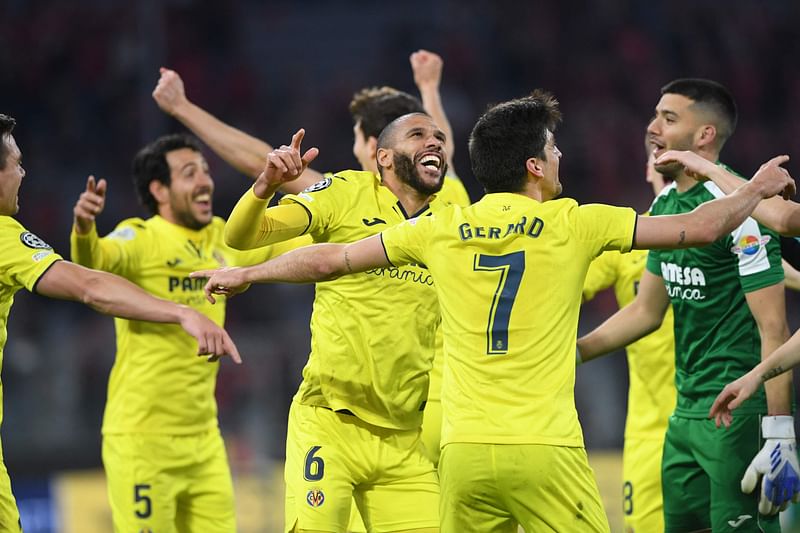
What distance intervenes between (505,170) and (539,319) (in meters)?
0.69

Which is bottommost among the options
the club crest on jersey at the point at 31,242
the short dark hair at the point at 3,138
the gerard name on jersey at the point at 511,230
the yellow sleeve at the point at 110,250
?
the gerard name on jersey at the point at 511,230

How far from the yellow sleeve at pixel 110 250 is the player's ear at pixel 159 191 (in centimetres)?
33

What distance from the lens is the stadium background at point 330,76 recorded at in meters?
15.7

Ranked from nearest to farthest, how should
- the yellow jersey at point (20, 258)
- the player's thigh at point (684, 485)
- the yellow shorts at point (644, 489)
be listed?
the yellow jersey at point (20, 258) → the player's thigh at point (684, 485) → the yellow shorts at point (644, 489)

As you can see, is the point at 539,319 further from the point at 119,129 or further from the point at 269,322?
the point at 119,129

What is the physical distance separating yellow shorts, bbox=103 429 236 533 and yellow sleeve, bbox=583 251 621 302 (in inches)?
108

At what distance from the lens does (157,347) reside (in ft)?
24.3

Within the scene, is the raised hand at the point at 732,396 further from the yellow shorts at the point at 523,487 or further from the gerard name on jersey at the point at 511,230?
the gerard name on jersey at the point at 511,230

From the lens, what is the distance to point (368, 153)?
23.2ft

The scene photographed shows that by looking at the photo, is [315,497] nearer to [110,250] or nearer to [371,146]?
[371,146]

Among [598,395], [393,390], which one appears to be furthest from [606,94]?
[393,390]

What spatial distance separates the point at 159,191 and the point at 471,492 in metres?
3.99

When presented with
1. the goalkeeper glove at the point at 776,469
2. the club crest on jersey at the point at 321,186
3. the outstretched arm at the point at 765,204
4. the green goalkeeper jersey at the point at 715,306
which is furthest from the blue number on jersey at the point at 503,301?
the goalkeeper glove at the point at 776,469

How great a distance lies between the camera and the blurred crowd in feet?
53.6
